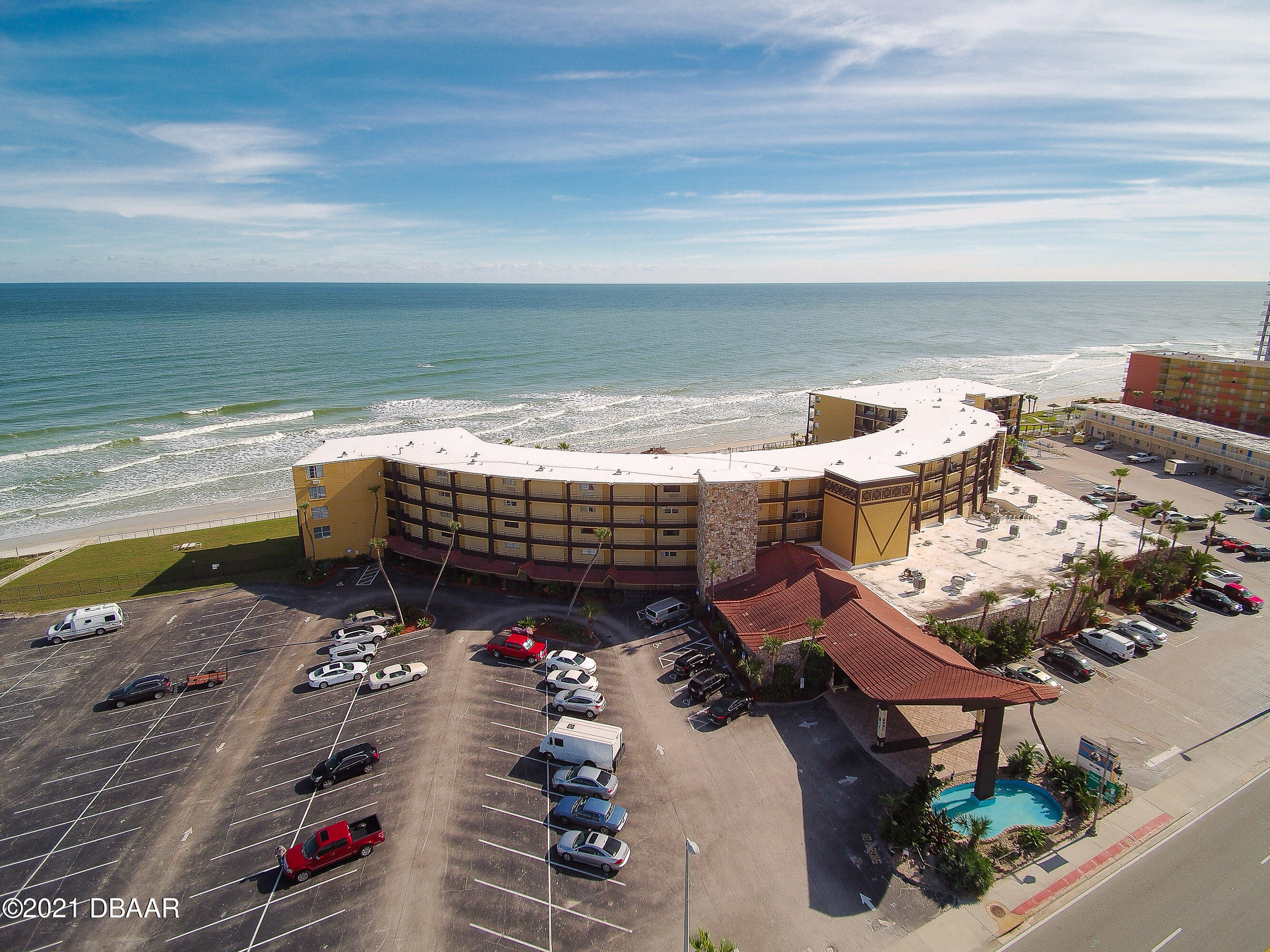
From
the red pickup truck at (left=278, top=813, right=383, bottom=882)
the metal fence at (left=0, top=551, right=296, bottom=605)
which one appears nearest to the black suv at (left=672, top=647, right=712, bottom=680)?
the red pickup truck at (left=278, top=813, right=383, bottom=882)

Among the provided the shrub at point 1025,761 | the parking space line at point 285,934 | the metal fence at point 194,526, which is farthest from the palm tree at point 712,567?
the metal fence at point 194,526

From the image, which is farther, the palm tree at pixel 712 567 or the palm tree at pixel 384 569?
the palm tree at pixel 384 569

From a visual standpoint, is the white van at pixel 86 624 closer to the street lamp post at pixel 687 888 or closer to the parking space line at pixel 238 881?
the parking space line at pixel 238 881

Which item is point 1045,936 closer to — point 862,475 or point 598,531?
point 862,475

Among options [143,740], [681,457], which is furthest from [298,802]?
[681,457]

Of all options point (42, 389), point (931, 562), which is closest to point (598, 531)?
point (931, 562)
